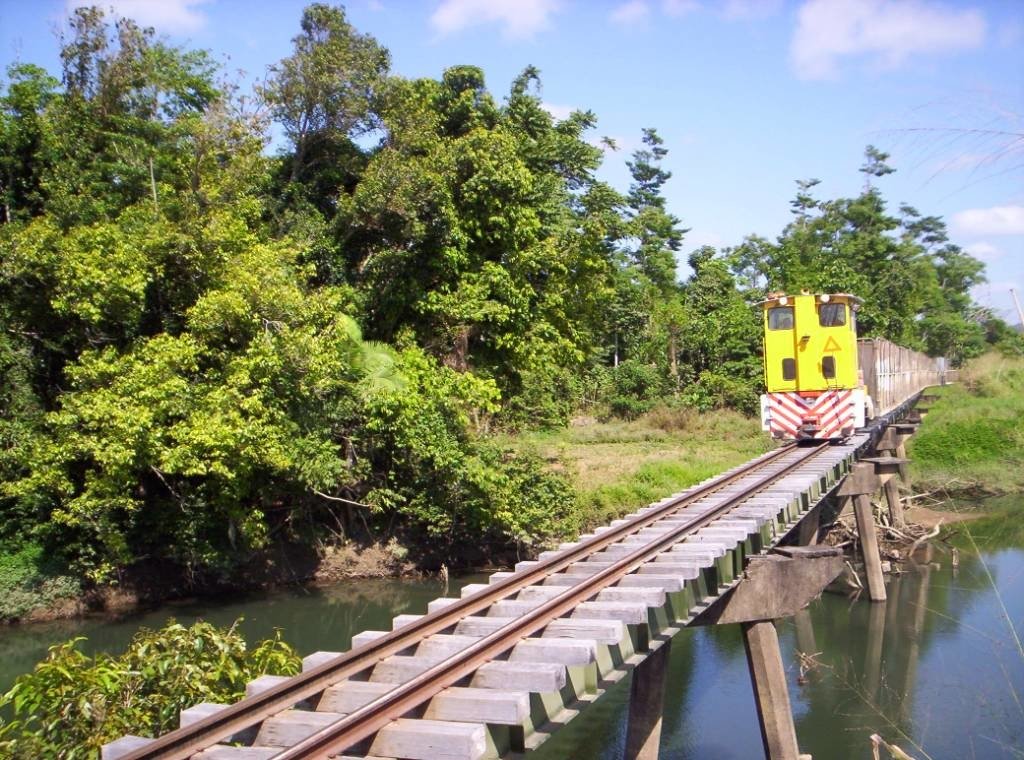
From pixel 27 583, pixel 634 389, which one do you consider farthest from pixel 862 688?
pixel 634 389

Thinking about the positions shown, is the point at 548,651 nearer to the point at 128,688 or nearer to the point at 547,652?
the point at 547,652

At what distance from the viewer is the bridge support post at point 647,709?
809 cm

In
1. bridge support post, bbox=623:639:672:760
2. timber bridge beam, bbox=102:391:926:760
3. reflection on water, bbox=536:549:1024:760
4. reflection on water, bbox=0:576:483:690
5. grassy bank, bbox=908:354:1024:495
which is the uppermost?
grassy bank, bbox=908:354:1024:495

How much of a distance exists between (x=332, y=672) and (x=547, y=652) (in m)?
1.20

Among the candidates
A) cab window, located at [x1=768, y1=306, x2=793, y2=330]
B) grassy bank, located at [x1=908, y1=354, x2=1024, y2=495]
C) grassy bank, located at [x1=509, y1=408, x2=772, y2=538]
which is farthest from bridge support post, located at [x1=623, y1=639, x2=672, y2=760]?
grassy bank, located at [x1=908, y1=354, x2=1024, y2=495]

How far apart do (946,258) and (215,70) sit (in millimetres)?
56910

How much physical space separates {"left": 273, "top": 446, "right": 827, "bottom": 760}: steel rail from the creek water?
2.96 metres

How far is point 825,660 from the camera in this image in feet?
47.1

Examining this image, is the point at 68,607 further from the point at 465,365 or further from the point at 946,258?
the point at 946,258

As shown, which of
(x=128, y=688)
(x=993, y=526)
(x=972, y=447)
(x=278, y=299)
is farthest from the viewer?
(x=972, y=447)

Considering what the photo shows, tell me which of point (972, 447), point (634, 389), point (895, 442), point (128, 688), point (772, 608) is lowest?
point (128, 688)

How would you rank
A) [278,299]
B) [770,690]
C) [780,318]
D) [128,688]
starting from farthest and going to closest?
[780,318] → [278,299] → [770,690] → [128,688]

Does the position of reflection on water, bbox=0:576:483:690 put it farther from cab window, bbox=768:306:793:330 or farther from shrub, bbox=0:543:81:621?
cab window, bbox=768:306:793:330

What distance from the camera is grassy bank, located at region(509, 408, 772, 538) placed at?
20875 mm
